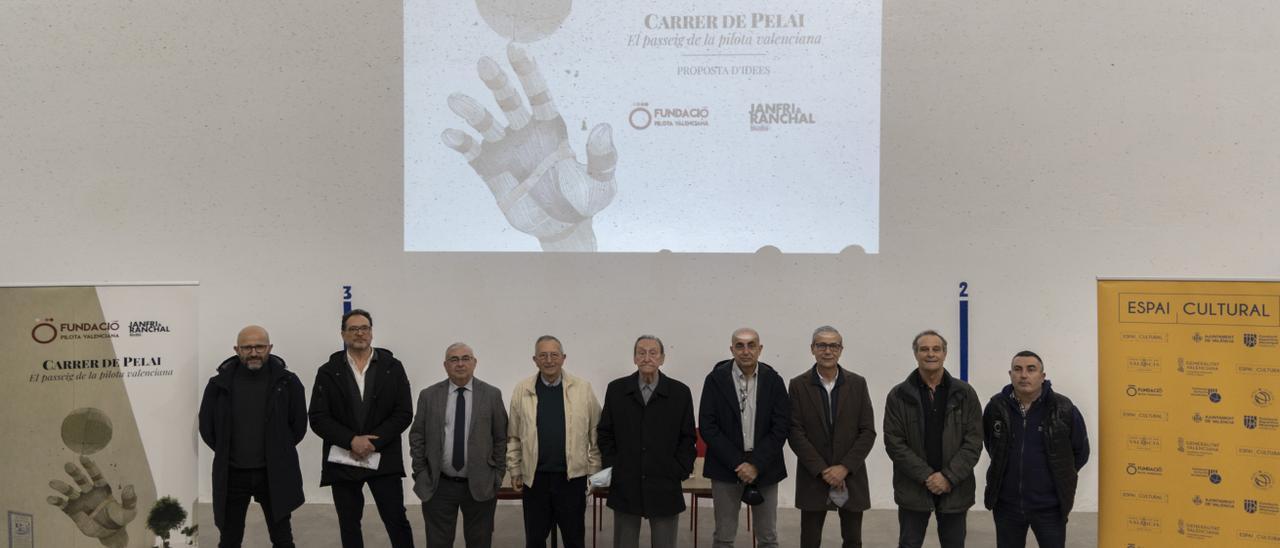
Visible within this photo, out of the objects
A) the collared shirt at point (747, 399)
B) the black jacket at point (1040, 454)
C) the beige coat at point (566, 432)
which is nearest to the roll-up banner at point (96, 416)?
the beige coat at point (566, 432)

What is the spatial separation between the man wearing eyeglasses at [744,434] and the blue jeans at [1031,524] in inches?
36.4

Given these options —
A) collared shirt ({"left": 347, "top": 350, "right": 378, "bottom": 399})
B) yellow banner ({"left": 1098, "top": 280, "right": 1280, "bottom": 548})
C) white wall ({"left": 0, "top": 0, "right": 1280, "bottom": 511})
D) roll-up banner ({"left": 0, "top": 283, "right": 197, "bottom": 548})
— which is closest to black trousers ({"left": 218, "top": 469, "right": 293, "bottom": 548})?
roll-up banner ({"left": 0, "top": 283, "right": 197, "bottom": 548})

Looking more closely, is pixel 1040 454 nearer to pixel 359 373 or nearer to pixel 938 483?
pixel 938 483

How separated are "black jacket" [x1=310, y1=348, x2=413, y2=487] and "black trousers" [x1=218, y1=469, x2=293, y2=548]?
0.29 meters

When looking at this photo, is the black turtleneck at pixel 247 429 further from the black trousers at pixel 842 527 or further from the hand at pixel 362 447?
the black trousers at pixel 842 527

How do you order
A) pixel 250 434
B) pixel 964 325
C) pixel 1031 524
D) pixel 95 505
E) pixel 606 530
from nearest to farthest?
1. pixel 1031 524
2. pixel 95 505
3. pixel 250 434
4. pixel 606 530
5. pixel 964 325

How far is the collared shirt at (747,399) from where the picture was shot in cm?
412

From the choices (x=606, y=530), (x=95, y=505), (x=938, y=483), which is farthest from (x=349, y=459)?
(x=938, y=483)

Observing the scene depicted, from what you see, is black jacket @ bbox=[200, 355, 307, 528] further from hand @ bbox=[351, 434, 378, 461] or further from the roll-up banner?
hand @ bbox=[351, 434, 378, 461]

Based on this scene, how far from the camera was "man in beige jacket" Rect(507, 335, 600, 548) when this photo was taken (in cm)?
408

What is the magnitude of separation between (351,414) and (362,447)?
161 mm

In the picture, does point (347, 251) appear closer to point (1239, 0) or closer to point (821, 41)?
point (821, 41)

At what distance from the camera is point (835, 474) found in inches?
157

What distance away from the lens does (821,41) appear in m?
5.46
